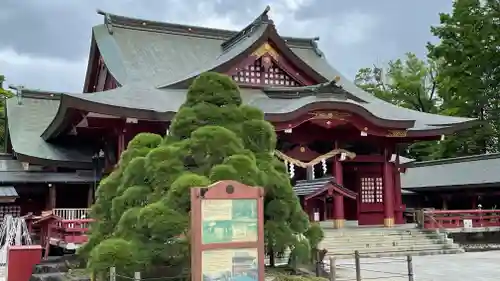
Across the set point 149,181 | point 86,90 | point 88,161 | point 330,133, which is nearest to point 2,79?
point 86,90

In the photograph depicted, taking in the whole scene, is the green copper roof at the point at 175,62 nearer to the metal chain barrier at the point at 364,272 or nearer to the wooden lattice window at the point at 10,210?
the metal chain barrier at the point at 364,272

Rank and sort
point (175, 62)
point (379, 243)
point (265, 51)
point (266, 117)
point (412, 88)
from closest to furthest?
1. point (266, 117)
2. point (379, 243)
3. point (265, 51)
4. point (175, 62)
5. point (412, 88)

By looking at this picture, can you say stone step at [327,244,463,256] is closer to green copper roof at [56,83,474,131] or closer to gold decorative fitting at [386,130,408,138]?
gold decorative fitting at [386,130,408,138]

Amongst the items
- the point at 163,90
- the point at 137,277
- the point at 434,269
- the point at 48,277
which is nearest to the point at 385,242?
the point at 434,269

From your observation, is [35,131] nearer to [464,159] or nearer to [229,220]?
[229,220]

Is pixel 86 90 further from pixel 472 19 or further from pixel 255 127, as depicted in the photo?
pixel 472 19

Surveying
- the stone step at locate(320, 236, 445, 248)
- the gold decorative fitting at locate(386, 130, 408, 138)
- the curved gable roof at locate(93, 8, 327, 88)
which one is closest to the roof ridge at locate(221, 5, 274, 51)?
the curved gable roof at locate(93, 8, 327, 88)

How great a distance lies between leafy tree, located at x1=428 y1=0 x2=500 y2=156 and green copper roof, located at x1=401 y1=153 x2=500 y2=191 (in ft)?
19.4

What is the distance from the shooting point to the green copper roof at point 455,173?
24.9 metres

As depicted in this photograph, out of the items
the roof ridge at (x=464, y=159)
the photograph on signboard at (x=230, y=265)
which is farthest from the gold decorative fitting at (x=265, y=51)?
the photograph on signboard at (x=230, y=265)

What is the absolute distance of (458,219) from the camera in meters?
20.5

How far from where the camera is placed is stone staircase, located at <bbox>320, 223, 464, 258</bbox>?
17.3m

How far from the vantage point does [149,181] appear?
368 inches

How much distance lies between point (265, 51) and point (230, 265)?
14405 mm
